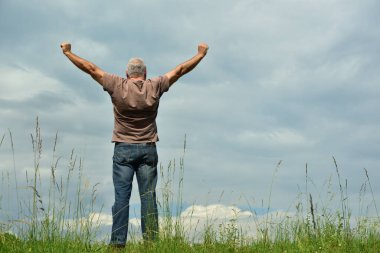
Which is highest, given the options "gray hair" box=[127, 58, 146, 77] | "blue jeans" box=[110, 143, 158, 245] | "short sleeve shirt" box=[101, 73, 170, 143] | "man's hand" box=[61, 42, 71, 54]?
"man's hand" box=[61, 42, 71, 54]

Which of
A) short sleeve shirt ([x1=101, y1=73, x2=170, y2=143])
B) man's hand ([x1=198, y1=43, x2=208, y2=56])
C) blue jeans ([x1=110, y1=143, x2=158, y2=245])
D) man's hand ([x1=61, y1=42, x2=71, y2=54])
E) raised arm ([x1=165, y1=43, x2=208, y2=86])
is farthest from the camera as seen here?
man's hand ([x1=198, y1=43, x2=208, y2=56])

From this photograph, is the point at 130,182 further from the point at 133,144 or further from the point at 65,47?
the point at 65,47

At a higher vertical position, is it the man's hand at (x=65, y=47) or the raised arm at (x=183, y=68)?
the man's hand at (x=65, y=47)

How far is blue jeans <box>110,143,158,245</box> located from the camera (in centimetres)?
874

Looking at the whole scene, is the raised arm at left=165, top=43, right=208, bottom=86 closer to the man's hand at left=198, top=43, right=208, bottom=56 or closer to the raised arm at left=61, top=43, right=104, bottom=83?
the man's hand at left=198, top=43, right=208, bottom=56

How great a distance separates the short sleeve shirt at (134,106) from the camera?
29.1 feet

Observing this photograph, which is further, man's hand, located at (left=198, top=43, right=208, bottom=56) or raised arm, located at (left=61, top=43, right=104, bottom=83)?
man's hand, located at (left=198, top=43, right=208, bottom=56)

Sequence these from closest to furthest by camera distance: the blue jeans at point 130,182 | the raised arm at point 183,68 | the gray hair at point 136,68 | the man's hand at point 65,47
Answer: the blue jeans at point 130,182 < the gray hair at point 136,68 < the raised arm at point 183,68 < the man's hand at point 65,47

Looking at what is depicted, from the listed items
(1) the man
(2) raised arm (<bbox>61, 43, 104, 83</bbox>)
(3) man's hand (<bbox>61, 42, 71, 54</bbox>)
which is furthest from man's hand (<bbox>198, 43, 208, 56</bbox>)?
(3) man's hand (<bbox>61, 42, 71, 54</bbox>)

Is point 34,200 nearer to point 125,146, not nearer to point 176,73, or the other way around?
point 125,146

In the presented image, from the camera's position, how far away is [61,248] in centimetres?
759

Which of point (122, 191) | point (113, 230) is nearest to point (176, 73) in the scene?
point (122, 191)

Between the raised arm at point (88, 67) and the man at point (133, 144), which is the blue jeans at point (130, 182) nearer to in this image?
the man at point (133, 144)

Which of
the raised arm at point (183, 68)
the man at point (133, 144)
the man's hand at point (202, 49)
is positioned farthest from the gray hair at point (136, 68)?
the man's hand at point (202, 49)
